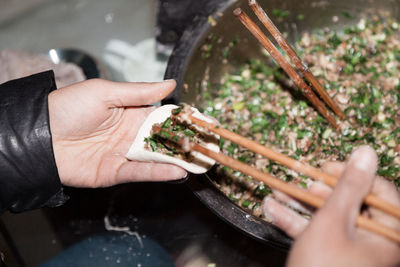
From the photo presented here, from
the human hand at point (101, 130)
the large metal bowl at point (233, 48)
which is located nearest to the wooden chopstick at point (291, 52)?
the large metal bowl at point (233, 48)

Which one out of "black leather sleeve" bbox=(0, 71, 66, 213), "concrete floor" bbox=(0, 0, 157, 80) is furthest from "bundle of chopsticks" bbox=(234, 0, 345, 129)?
"concrete floor" bbox=(0, 0, 157, 80)

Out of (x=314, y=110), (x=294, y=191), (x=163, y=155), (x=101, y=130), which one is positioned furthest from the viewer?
(x=314, y=110)

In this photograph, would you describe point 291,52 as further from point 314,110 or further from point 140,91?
point 140,91

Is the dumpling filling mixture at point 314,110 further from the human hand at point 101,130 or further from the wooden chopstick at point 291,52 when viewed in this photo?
the human hand at point 101,130

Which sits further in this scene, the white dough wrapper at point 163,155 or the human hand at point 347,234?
the white dough wrapper at point 163,155

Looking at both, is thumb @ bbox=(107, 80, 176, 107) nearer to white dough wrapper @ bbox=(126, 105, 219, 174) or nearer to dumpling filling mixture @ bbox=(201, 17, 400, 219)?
white dough wrapper @ bbox=(126, 105, 219, 174)

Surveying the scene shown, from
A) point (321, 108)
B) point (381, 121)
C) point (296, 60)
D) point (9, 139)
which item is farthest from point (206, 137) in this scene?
point (381, 121)

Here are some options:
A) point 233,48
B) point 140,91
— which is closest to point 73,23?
point 233,48
